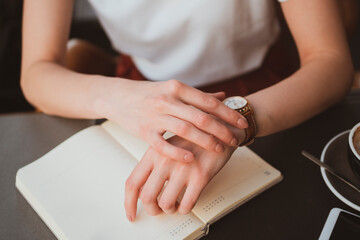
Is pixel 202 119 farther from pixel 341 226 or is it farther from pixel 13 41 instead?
pixel 13 41

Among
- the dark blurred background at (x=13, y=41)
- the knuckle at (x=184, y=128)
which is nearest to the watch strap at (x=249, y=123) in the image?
the knuckle at (x=184, y=128)

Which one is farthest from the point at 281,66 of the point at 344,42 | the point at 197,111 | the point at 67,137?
the point at 67,137

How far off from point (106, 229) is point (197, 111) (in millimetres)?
253

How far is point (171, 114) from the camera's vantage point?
64cm

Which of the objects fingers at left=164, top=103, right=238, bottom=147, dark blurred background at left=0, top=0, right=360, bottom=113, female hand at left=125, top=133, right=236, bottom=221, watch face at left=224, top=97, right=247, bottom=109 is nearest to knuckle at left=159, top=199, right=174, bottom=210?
female hand at left=125, top=133, right=236, bottom=221

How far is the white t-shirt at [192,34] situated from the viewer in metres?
0.93

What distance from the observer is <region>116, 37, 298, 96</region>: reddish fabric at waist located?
3.45 feet

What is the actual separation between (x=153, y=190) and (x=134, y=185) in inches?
1.3

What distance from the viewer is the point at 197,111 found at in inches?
24.4

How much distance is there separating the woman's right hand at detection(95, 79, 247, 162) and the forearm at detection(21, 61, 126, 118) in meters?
0.03

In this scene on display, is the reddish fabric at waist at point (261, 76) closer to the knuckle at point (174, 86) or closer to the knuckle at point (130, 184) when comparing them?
the knuckle at point (174, 86)

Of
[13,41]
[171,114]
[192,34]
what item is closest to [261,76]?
[192,34]

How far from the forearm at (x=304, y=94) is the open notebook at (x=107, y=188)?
0.09 m

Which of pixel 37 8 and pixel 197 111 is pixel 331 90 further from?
pixel 37 8
